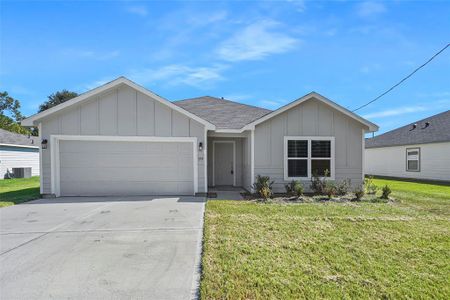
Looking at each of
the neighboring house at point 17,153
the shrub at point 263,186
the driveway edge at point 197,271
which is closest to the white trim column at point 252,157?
the shrub at point 263,186

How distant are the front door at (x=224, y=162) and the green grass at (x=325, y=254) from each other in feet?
18.8

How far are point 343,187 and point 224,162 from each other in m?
5.42

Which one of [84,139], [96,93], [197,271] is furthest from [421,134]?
[84,139]

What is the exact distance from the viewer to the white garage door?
983 cm

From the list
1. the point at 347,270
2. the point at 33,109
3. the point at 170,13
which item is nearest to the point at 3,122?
the point at 33,109

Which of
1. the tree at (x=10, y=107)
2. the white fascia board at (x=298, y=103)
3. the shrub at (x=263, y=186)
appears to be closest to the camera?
the shrub at (x=263, y=186)

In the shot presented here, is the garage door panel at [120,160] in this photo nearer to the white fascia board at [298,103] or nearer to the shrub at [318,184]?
the white fascia board at [298,103]

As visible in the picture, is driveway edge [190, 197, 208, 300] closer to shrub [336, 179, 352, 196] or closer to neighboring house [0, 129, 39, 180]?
shrub [336, 179, 352, 196]

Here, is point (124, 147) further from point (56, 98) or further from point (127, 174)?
point (56, 98)

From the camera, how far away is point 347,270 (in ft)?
11.8

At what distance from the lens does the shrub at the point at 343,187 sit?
10070 mm

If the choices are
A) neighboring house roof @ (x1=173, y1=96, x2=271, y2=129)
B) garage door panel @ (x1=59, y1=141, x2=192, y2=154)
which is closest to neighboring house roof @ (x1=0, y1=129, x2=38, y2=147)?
garage door panel @ (x1=59, y1=141, x2=192, y2=154)

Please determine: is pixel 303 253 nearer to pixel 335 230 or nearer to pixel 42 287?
pixel 335 230

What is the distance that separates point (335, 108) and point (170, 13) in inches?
273
